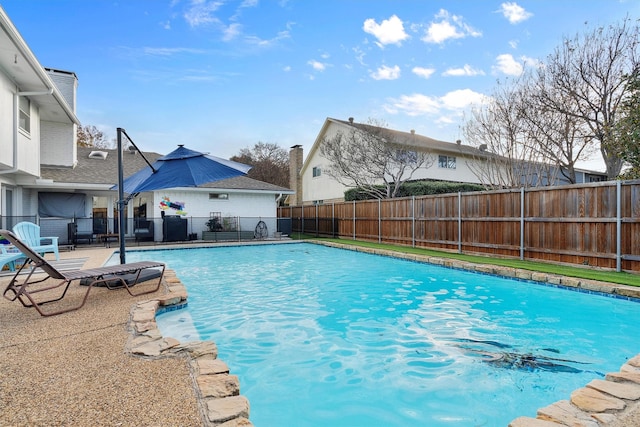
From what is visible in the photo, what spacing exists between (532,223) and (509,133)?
6.12 meters

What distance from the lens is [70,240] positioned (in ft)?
46.4

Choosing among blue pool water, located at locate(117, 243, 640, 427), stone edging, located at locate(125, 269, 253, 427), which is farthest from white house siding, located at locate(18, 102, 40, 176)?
stone edging, located at locate(125, 269, 253, 427)

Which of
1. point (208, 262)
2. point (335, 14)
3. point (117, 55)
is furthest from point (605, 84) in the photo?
point (117, 55)

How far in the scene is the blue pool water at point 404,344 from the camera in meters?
3.14

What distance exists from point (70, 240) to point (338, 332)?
1383 centimetres

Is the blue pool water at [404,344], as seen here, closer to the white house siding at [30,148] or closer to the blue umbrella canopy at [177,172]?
the blue umbrella canopy at [177,172]

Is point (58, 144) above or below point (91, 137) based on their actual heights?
below

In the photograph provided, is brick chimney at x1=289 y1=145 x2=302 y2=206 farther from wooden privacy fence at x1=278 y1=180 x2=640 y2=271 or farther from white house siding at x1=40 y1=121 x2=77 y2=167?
white house siding at x1=40 y1=121 x2=77 y2=167

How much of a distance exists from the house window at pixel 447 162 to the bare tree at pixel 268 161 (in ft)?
54.9

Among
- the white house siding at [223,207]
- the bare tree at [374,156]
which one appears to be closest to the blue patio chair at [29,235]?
the white house siding at [223,207]

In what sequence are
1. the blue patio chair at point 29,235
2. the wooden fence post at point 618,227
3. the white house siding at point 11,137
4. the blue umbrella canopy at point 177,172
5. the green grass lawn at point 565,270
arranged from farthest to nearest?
the white house siding at point 11,137 → the blue patio chair at point 29,235 → the wooden fence post at point 618,227 → the blue umbrella canopy at point 177,172 → the green grass lawn at point 565,270

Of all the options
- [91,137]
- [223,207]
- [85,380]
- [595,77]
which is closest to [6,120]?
[85,380]

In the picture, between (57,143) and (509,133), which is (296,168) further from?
(509,133)

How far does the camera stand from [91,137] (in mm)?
28781
